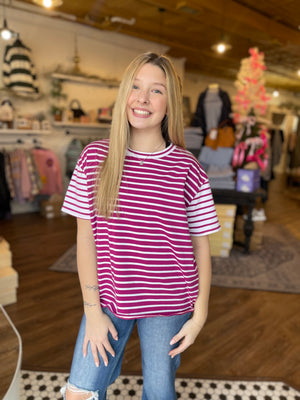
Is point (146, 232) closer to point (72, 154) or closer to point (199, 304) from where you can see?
point (199, 304)

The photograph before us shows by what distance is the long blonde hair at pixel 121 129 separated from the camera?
96 cm

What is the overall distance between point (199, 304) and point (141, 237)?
31 cm

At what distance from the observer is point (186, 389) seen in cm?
173

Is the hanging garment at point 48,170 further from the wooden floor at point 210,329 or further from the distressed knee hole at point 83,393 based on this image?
the distressed knee hole at point 83,393

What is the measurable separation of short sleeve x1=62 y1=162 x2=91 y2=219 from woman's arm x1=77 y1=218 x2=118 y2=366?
0.11 feet

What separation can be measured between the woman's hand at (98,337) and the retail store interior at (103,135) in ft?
1.09

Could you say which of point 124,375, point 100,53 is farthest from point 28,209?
point 124,375

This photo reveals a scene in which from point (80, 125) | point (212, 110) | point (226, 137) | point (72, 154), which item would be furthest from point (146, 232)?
point (80, 125)

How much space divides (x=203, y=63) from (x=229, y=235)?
6.00m

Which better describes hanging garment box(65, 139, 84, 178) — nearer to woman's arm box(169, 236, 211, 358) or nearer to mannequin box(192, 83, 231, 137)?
mannequin box(192, 83, 231, 137)

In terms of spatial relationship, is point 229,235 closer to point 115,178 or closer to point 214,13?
point 115,178

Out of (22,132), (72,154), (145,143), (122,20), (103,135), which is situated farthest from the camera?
(103,135)

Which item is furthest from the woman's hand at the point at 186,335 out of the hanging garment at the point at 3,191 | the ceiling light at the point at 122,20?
the ceiling light at the point at 122,20

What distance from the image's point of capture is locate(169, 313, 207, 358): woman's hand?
100cm
